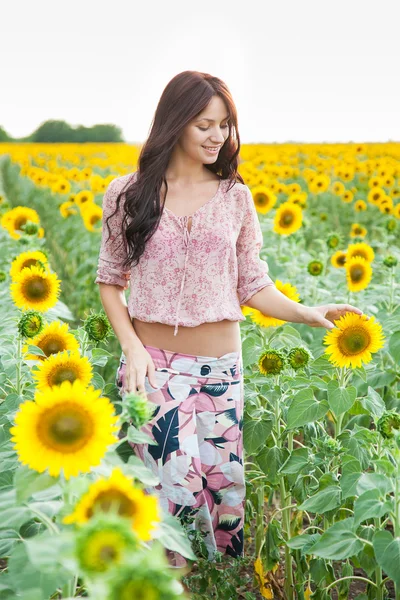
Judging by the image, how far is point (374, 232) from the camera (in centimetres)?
842

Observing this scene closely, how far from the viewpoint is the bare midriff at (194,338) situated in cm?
222

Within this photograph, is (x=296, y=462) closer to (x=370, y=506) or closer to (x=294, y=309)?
(x=294, y=309)

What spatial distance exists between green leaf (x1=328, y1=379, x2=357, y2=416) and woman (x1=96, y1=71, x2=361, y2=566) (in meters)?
0.21

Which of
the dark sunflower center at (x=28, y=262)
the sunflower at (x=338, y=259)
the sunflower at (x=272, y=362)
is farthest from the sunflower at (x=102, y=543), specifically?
the sunflower at (x=338, y=259)

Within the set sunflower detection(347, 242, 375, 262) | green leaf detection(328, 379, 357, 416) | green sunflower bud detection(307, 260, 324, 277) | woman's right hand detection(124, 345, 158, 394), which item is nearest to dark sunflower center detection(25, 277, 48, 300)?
woman's right hand detection(124, 345, 158, 394)

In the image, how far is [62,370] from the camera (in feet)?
5.68

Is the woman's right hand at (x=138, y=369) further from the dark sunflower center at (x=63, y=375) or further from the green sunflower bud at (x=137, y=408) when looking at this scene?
the green sunflower bud at (x=137, y=408)

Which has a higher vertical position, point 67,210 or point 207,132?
point 207,132

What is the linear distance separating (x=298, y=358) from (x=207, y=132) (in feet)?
2.44

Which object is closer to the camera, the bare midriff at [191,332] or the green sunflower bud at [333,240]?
the bare midriff at [191,332]

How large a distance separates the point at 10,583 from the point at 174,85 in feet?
5.01

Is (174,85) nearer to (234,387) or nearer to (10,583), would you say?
(234,387)

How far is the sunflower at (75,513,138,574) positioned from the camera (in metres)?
0.86

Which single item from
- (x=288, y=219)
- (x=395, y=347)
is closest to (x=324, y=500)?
(x=395, y=347)
